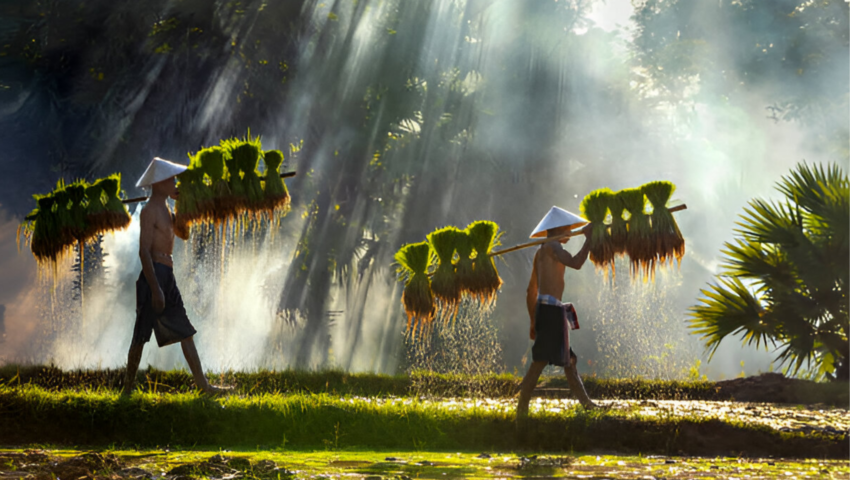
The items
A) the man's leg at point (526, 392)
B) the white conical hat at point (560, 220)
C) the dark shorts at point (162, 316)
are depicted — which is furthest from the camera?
the dark shorts at point (162, 316)

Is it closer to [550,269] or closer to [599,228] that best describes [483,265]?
[550,269]

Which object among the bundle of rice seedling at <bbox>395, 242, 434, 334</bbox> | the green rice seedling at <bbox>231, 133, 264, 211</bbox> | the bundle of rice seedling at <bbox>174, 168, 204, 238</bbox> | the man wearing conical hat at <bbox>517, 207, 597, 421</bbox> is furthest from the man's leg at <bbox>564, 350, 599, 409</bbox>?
the bundle of rice seedling at <bbox>174, 168, 204, 238</bbox>

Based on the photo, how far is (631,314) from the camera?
23.5 metres

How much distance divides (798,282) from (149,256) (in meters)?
7.61

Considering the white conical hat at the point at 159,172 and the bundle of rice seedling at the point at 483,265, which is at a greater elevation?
the white conical hat at the point at 159,172

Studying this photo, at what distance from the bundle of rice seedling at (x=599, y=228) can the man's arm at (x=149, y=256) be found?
3953 millimetres

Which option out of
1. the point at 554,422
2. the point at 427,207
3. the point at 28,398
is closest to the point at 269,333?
the point at 427,207

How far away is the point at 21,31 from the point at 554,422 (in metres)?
15.5

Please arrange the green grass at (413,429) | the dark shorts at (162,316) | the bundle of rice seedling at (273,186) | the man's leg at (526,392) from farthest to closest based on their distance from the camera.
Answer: the bundle of rice seedling at (273,186) → the dark shorts at (162,316) → the man's leg at (526,392) → the green grass at (413,429)

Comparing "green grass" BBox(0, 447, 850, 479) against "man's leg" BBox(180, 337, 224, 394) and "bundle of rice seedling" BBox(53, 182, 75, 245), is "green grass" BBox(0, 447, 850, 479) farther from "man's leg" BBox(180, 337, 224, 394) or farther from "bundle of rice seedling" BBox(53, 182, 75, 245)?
"bundle of rice seedling" BBox(53, 182, 75, 245)

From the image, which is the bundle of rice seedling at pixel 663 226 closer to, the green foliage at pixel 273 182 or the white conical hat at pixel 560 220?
the white conical hat at pixel 560 220

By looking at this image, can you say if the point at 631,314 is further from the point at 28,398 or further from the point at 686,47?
the point at 28,398

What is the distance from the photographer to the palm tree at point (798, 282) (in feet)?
31.9

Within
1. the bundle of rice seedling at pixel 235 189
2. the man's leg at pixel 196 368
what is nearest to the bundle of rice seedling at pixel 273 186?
the bundle of rice seedling at pixel 235 189
